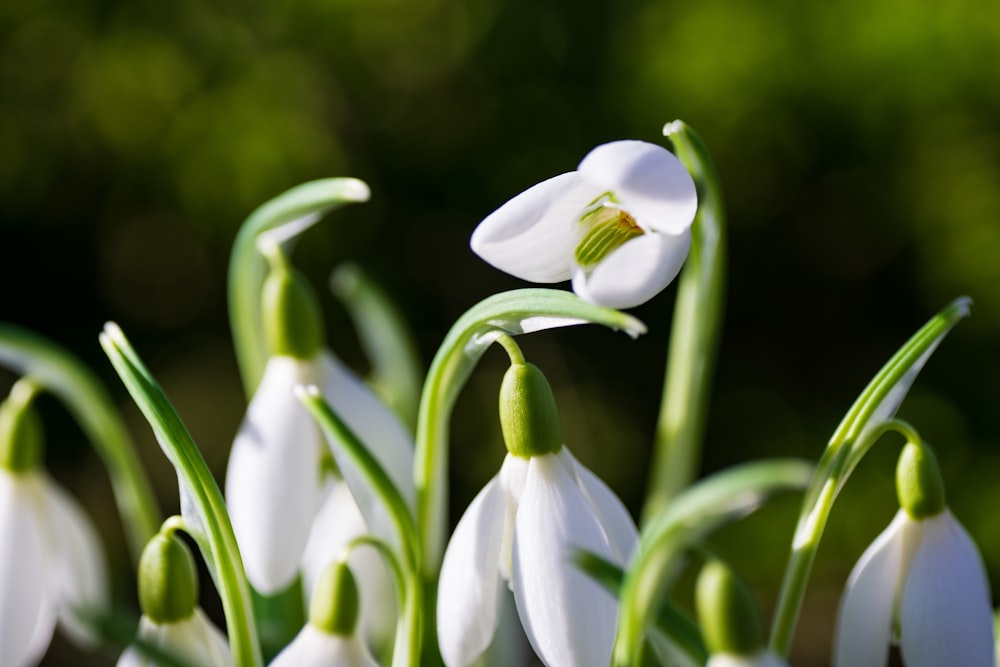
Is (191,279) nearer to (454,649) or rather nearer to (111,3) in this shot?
(111,3)

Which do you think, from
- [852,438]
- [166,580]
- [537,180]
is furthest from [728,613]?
[537,180]

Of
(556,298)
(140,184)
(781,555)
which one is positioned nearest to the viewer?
(556,298)

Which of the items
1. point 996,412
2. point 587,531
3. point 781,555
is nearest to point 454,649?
point 587,531

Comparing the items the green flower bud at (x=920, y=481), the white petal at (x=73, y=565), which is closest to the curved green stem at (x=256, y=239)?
the white petal at (x=73, y=565)

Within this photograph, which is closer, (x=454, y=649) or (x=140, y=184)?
(x=454, y=649)

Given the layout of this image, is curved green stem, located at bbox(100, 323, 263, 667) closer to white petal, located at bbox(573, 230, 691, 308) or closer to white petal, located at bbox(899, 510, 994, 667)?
white petal, located at bbox(573, 230, 691, 308)

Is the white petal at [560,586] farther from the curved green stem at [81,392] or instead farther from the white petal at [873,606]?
→ the curved green stem at [81,392]

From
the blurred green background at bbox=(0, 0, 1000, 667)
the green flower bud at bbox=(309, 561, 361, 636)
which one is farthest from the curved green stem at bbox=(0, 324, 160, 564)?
the blurred green background at bbox=(0, 0, 1000, 667)
